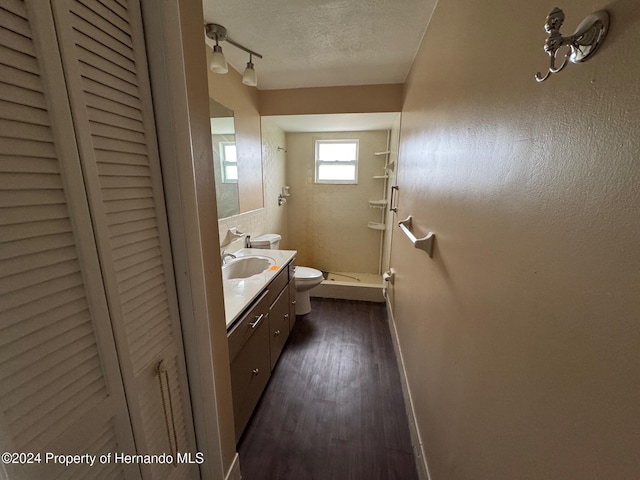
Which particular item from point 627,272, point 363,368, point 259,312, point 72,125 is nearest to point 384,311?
point 363,368

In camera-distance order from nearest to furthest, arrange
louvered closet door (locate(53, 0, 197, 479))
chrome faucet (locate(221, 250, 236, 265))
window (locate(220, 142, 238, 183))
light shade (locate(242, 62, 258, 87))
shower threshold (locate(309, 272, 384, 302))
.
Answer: louvered closet door (locate(53, 0, 197, 479)), light shade (locate(242, 62, 258, 87)), chrome faucet (locate(221, 250, 236, 265)), window (locate(220, 142, 238, 183)), shower threshold (locate(309, 272, 384, 302))

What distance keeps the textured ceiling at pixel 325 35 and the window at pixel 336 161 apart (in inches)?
47.3

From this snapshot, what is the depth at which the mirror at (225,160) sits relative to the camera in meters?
1.88

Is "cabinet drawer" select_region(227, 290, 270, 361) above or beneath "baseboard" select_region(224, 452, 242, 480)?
above

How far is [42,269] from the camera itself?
475 millimetres

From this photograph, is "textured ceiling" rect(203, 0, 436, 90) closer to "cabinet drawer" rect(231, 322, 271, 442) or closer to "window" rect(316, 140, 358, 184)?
"window" rect(316, 140, 358, 184)

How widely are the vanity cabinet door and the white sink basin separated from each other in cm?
24

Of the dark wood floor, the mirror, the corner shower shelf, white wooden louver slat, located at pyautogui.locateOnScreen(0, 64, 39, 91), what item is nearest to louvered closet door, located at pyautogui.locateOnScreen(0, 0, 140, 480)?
white wooden louver slat, located at pyautogui.locateOnScreen(0, 64, 39, 91)

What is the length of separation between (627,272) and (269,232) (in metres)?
2.84

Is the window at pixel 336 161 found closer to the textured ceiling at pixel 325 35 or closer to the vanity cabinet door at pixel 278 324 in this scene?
the textured ceiling at pixel 325 35

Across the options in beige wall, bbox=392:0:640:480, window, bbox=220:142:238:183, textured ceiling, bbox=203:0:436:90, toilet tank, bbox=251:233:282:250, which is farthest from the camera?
toilet tank, bbox=251:233:282:250

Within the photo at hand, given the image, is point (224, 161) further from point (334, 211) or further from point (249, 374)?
point (334, 211)

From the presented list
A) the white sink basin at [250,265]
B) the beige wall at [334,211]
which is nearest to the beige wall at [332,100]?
the beige wall at [334,211]

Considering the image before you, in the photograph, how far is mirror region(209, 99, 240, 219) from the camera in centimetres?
188
